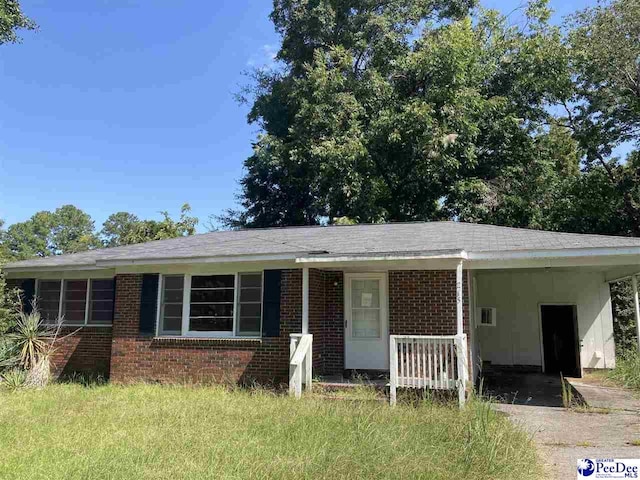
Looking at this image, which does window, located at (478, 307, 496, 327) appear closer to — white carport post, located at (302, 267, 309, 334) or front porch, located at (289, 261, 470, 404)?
front porch, located at (289, 261, 470, 404)

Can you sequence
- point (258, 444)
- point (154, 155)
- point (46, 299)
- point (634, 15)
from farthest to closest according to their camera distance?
point (154, 155) → point (634, 15) → point (46, 299) → point (258, 444)

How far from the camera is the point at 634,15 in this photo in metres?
19.1

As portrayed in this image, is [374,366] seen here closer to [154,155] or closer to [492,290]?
[492,290]

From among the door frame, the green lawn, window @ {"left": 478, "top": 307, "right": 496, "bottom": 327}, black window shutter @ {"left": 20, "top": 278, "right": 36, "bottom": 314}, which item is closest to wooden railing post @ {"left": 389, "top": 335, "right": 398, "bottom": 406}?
the green lawn

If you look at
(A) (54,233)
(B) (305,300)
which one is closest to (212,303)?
(B) (305,300)

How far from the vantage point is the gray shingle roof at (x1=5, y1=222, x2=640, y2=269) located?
30.0ft

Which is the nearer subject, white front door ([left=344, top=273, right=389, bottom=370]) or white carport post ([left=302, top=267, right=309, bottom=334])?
white carport post ([left=302, top=267, right=309, bottom=334])

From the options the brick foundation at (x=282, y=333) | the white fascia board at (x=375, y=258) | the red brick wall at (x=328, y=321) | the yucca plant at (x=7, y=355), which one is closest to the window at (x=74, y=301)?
the yucca plant at (x=7, y=355)

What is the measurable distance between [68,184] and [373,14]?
16747mm

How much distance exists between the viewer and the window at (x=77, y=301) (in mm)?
12656

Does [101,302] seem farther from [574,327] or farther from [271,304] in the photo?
[574,327]

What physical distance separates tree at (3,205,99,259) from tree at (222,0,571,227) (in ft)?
156

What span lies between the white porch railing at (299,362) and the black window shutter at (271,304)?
659 mm

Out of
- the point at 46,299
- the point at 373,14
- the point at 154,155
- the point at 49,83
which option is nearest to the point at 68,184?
the point at 154,155
